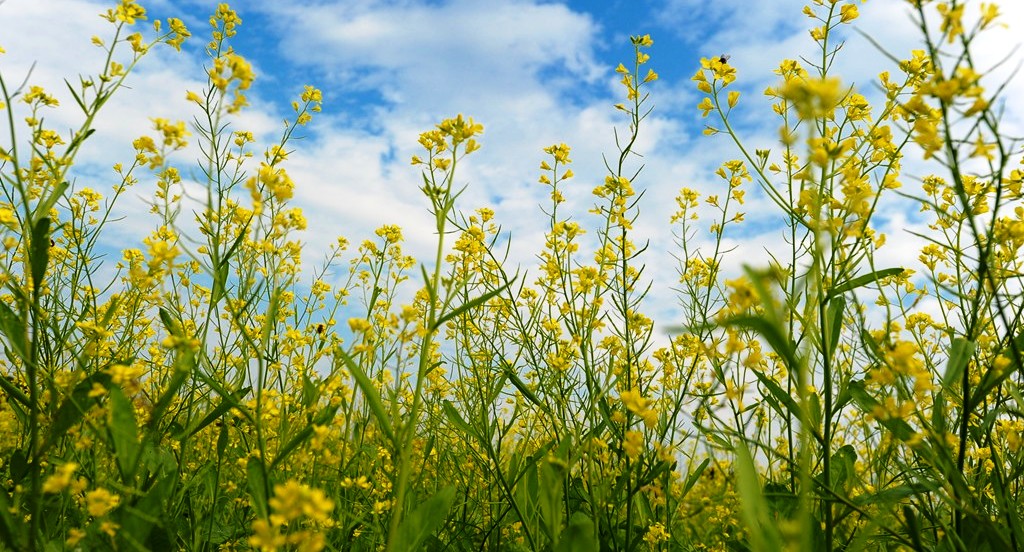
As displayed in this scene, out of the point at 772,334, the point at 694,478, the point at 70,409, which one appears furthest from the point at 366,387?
the point at 694,478

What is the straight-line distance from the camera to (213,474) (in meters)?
2.14

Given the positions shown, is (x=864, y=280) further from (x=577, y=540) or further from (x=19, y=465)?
(x=19, y=465)

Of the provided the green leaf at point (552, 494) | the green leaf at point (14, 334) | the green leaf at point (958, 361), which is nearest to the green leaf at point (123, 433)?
the green leaf at point (14, 334)

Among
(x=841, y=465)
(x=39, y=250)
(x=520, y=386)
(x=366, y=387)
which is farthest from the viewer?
(x=520, y=386)

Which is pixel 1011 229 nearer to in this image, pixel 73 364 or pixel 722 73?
pixel 722 73

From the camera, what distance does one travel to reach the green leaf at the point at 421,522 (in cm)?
136

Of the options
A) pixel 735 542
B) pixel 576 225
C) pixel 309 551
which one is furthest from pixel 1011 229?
pixel 309 551

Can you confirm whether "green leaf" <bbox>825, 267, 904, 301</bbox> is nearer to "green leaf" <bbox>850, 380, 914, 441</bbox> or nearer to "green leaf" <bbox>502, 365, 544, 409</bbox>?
"green leaf" <bbox>850, 380, 914, 441</bbox>

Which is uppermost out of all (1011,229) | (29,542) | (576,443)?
(1011,229)

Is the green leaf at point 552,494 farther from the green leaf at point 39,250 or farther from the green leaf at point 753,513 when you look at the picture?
the green leaf at point 39,250

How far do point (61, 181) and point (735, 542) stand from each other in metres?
2.04

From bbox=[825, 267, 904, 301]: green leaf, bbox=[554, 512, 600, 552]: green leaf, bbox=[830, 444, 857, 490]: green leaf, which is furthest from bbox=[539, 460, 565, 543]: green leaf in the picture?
bbox=[830, 444, 857, 490]: green leaf

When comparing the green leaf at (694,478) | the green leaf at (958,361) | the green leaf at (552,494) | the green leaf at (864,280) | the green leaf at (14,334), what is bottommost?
the green leaf at (552,494)

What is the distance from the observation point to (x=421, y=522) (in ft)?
4.59
